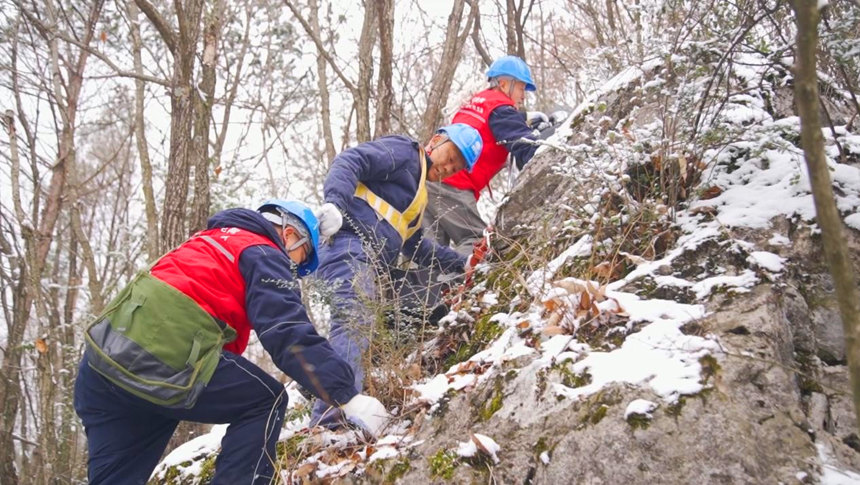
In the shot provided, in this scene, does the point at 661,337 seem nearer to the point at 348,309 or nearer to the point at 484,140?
the point at 348,309

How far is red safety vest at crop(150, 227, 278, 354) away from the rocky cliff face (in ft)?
2.32

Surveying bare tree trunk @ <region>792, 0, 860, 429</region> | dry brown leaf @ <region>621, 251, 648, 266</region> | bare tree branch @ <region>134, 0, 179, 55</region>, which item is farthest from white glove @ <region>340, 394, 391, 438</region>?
bare tree branch @ <region>134, 0, 179, 55</region>

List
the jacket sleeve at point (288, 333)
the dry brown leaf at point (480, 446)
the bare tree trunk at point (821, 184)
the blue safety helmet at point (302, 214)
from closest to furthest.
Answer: the bare tree trunk at point (821, 184) < the dry brown leaf at point (480, 446) < the jacket sleeve at point (288, 333) < the blue safety helmet at point (302, 214)

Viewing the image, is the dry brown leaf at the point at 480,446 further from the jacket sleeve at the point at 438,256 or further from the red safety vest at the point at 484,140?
the red safety vest at the point at 484,140

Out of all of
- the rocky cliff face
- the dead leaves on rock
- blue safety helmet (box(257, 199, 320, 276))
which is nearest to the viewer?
the rocky cliff face

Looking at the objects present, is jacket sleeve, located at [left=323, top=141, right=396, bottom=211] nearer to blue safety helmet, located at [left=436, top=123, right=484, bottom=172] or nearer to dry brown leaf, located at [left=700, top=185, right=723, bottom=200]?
blue safety helmet, located at [left=436, top=123, right=484, bottom=172]

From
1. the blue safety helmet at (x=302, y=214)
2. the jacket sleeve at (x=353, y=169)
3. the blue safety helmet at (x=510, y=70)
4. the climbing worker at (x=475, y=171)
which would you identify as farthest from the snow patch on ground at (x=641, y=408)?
the blue safety helmet at (x=510, y=70)

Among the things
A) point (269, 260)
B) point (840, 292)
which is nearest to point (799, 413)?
point (840, 292)

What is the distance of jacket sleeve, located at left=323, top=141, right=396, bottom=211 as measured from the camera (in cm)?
373

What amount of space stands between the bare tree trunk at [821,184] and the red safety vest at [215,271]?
2214mm

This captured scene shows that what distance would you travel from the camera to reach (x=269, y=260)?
8.95ft

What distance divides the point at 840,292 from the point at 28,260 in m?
6.94

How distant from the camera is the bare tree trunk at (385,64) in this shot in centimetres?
511

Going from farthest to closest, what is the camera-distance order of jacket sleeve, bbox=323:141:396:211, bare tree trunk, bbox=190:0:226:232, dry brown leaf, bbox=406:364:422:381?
1. bare tree trunk, bbox=190:0:226:232
2. jacket sleeve, bbox=323:141:396:211
3. dry brown leaf, bbox=406:364:422:381
